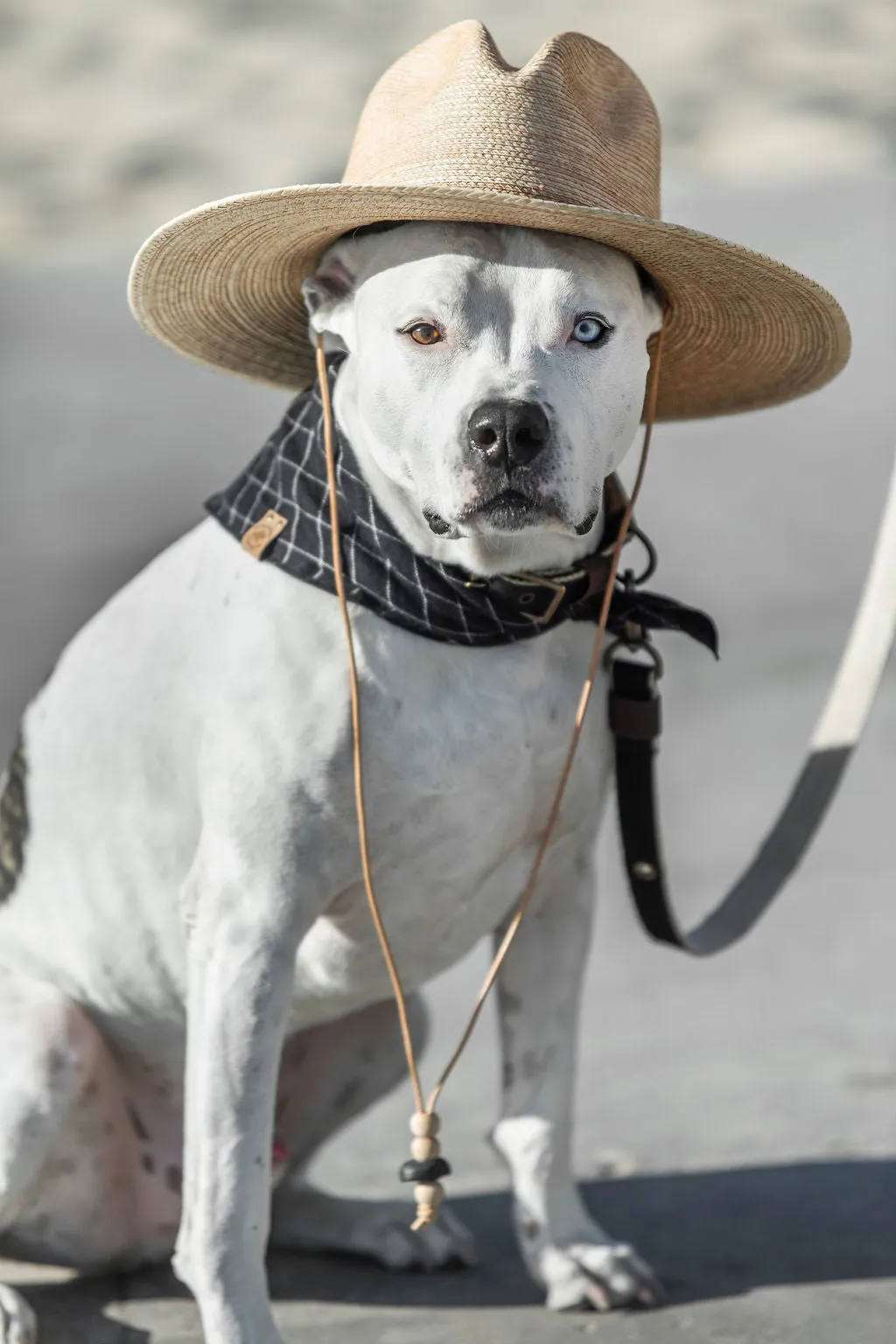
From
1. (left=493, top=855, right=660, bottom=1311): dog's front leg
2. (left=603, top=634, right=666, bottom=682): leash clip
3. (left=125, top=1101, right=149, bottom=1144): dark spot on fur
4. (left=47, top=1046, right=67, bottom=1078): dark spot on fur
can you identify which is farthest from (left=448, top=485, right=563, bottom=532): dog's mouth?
(left=125, top=1101, right=149, bottom=1144): dark spot on fur

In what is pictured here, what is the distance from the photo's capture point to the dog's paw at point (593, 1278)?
7.96 ft

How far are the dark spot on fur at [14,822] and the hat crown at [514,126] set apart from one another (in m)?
0.96

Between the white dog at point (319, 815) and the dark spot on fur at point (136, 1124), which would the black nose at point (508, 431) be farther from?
the dark spot on fur at point (136, 1124)

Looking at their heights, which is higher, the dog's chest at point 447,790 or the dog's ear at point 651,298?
the dog's ear at point 651,298

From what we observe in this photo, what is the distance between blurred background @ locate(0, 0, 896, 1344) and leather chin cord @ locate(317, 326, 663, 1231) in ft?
1.70

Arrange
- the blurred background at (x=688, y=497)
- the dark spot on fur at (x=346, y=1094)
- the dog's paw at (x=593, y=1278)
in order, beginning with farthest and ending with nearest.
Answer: the blurred background at (x=688, y=497)
the dark spot on fur at (x=346, y=1094)
the dog's paw at (x=593, y=1278)

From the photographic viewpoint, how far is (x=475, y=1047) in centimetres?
360

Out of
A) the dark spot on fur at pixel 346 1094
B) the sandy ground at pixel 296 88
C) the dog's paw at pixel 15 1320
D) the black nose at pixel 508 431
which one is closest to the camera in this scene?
the black nose at pixel 508 431

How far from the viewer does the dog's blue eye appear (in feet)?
6.45

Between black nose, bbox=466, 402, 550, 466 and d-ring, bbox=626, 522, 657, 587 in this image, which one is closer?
black nose, bbox=466, 402, 550, 466

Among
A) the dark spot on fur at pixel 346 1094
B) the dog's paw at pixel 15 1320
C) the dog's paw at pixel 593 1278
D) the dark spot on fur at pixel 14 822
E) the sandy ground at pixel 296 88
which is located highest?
the sandy ground at pixel 296 88

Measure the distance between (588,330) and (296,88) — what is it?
10313 mm

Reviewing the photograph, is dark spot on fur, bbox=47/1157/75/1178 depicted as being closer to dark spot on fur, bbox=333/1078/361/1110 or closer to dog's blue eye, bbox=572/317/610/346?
dark spot on fur, bbox=333/1078/361/1110

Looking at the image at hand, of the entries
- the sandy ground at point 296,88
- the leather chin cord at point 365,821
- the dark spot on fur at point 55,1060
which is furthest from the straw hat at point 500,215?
the sandy ground at point 296,88
